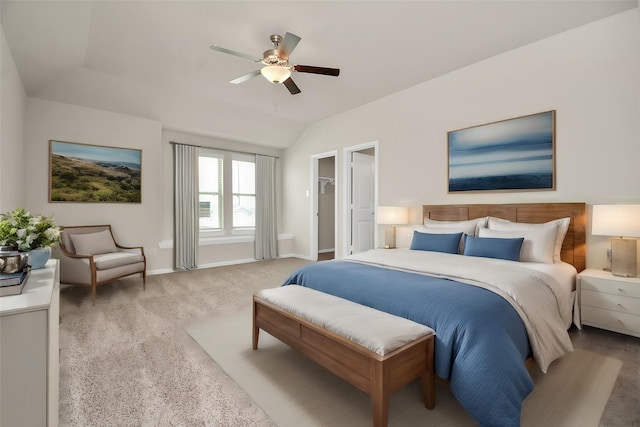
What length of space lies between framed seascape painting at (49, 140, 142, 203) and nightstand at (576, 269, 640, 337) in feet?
18.9

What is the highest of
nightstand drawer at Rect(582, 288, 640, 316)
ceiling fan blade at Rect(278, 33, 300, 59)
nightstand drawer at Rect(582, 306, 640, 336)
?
ceiling fan blade at Rect(278, 33, 300, 59)

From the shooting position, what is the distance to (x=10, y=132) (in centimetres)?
308

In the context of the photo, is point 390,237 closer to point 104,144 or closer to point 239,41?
point 239,41

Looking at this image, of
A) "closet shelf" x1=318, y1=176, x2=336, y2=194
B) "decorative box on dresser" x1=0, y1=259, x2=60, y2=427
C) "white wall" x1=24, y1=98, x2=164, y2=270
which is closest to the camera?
"decorative box on dresser" x1=0, y1=259, x2=60, y2=427

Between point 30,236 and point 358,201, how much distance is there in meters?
4.73

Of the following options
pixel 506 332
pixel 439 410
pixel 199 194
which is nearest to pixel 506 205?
pixel 506 332

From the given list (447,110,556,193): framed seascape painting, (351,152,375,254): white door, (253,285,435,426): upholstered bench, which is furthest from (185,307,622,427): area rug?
(351,152,375,254): white door

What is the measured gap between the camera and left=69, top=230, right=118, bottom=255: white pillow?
3.88 metres

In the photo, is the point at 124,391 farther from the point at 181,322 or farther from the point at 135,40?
the point at 135,40

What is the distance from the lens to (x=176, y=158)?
5.31 metres

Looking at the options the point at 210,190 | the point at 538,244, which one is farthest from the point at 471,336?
the point at 210,190

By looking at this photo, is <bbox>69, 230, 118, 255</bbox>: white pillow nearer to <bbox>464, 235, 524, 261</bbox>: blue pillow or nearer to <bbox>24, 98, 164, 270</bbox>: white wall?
<bbox>24, 98, 164, 270</bbox>: white wall

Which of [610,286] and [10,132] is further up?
[10,132]

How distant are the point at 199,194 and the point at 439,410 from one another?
17.2 feet
